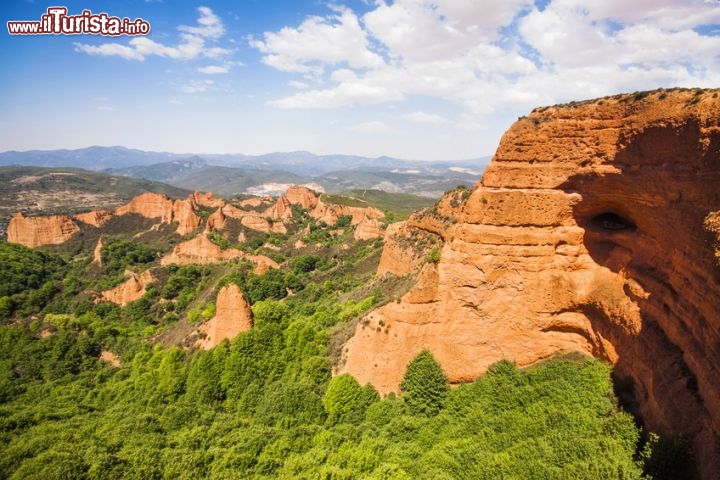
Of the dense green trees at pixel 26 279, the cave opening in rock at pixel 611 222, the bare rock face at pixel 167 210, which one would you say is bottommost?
the dense green trees at pixel 26 279

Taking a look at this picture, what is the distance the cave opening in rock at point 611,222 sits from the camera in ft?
74.9

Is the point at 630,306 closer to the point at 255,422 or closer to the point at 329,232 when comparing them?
the point at 255,422

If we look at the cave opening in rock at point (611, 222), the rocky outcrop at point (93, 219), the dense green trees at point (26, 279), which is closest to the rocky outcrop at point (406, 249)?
the cave opening in rock at point (611, 222)

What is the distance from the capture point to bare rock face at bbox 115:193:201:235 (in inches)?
4033

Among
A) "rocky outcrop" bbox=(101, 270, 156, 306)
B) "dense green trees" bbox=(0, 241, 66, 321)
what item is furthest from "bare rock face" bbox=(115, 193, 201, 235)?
"rocky outcrop" bbox=(101, 270, 156, 306)

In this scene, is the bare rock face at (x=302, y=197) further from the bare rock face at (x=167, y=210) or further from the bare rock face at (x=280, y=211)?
the bare rock face at (x=167, y=210)

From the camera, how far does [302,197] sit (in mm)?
148375

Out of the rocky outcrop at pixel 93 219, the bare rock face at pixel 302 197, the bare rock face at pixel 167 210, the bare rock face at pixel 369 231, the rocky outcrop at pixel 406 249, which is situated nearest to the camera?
the rocky outcrop at pixel 406 249

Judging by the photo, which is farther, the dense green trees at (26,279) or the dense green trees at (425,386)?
the dense green trees at (26,279)

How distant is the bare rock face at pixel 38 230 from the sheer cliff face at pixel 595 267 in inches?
4350

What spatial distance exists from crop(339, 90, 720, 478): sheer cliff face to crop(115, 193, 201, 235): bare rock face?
281 ft

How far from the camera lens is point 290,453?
23188mm

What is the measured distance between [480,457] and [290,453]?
10.9 meters

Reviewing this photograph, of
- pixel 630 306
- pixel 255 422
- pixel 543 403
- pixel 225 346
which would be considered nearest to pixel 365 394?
pixel 255 422
